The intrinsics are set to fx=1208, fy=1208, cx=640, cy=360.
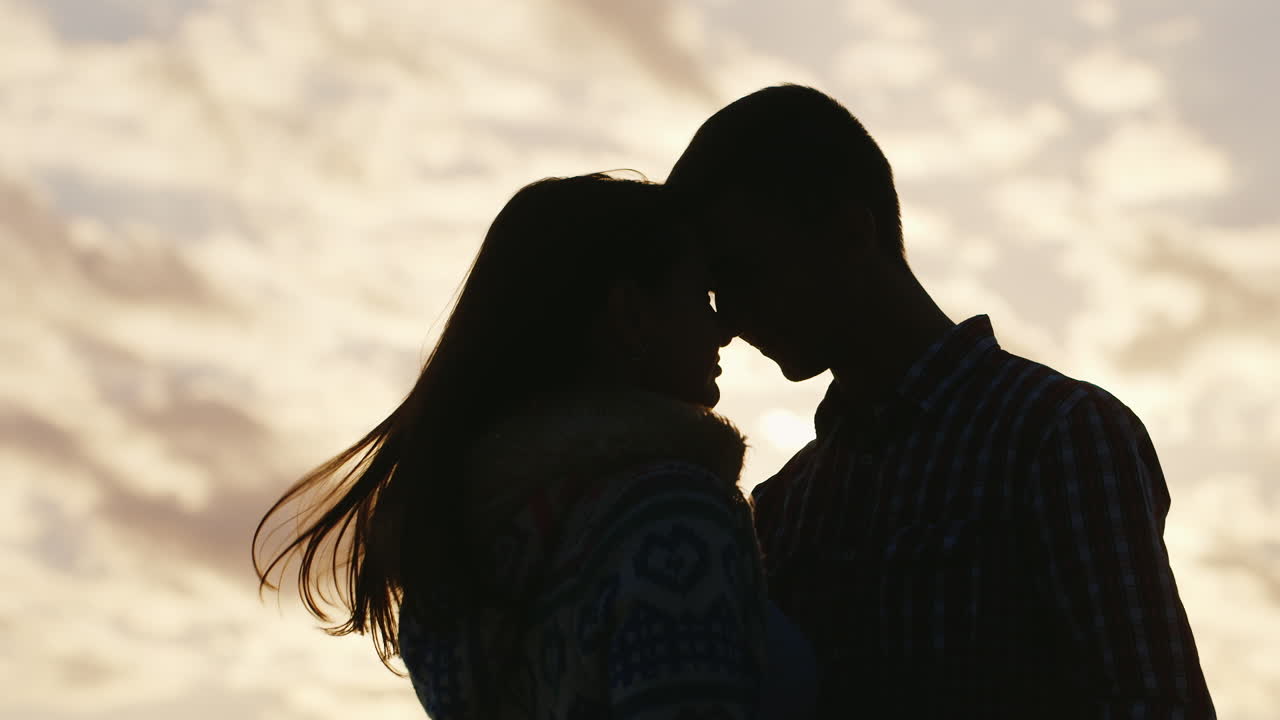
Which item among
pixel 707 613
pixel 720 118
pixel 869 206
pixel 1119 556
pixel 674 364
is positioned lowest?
pixel 707 613

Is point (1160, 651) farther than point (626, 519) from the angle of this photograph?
Yes

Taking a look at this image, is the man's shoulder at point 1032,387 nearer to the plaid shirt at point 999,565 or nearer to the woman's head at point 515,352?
the plaid shirt at point 999,565

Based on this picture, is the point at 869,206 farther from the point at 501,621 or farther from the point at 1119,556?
the point at 501,621

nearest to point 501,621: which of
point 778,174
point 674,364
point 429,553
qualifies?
point 429,553

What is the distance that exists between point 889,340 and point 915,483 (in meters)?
0.73

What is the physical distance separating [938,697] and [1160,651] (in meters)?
0.73

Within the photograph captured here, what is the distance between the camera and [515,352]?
11.3ft

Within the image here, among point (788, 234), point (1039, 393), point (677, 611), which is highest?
point (788, 234)

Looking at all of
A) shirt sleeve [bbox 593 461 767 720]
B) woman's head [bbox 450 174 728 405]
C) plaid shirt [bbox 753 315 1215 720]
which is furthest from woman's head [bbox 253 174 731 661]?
plaid shirt [bbox 753 315 1215 720]

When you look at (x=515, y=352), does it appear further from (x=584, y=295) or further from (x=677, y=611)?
(x=677, y=611)

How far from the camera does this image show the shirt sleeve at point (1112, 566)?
3.84 metres

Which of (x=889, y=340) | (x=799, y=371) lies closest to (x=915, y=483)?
(x=889, y=340)

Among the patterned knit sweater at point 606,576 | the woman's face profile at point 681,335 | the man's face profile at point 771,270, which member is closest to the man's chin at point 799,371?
the man's face profile at point 771,270

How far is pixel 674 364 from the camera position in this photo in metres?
3.65
